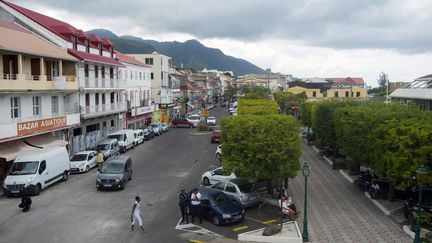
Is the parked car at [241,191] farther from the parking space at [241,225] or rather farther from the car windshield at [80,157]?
the car windshield at [80,157]

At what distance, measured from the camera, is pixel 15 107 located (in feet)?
95.7

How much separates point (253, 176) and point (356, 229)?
221 inches

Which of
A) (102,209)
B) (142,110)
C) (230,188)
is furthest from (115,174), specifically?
(142,110)

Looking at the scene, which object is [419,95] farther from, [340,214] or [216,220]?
[216,220]

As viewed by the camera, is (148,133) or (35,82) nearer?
(35,82)

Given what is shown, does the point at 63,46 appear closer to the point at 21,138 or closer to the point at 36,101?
the point at 36,101

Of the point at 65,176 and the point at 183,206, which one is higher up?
the point at 183,206

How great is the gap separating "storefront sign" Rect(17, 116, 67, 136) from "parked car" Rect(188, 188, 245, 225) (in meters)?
14.3

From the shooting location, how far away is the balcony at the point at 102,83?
132 ft

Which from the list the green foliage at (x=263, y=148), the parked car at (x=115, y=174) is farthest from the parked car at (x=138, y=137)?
the green foliage at (x=263, y=148)

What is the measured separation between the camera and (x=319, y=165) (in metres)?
34.6

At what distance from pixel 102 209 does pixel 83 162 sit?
1064 centimetres

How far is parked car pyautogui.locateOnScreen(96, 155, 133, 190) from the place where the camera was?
25188mm

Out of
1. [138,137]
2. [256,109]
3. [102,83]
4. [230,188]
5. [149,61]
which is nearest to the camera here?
[230,188]
